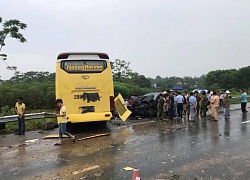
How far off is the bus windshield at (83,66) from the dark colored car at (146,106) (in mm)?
5537

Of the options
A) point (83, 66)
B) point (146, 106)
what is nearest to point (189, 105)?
point (146, 106)

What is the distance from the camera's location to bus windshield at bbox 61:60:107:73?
34.3 ft

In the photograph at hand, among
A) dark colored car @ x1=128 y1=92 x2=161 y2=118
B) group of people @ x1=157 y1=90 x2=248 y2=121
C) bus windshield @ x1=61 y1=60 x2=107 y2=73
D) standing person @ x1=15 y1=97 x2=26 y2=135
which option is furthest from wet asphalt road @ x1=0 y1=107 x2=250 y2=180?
dark colored car @ x1=128 y1=92 x2=161 y2=118

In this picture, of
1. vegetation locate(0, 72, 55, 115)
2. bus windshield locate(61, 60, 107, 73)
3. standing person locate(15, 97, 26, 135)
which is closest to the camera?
bus windshield locate(61, 60, 107, 73)

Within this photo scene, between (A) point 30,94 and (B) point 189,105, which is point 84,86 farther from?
(A) point 30,94

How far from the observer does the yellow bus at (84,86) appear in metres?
10.3

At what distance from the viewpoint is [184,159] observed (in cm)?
646

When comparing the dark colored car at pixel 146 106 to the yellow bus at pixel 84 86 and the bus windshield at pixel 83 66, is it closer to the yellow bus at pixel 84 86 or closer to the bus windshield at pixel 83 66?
the yellow bus at pixel 84 86

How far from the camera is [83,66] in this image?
10641mm

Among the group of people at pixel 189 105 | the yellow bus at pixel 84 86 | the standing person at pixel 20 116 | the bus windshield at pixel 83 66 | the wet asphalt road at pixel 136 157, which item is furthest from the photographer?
the group of people at pixel 189 105

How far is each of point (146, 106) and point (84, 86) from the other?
604 centimetres

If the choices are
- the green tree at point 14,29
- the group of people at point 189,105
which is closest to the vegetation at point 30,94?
the green tree at point 14,29

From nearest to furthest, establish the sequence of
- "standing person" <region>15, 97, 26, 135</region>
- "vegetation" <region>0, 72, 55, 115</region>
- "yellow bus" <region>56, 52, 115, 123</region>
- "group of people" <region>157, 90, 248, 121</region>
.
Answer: "yellow bus" <region>56, 52, 115, 123</region> → "standing person" <region>15, 97, 26, 135</region> → "group of people" <region>157, 90, 248, 121</region> → "vegetation" <region>0, 72, 55, 115</region>

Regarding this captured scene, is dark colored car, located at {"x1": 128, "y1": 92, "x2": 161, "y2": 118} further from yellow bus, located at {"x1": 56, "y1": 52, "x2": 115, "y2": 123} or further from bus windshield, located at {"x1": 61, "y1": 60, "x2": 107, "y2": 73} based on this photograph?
bus windshield, located at {"x1": 61, "y1": 60, "x2": 107, "y2": 73}
